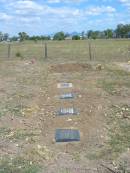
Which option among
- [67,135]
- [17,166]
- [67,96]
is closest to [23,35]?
[67,96]

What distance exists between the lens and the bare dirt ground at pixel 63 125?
5.88 metres

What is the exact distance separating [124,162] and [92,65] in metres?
13.5

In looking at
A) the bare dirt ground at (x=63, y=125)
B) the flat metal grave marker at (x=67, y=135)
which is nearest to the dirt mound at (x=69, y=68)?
the bare dirt ground at (x=63, y=125)

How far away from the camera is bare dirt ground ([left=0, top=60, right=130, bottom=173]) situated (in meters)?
5.88

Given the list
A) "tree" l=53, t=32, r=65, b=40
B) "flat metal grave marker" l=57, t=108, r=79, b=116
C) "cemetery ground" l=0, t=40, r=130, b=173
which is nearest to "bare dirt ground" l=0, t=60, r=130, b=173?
"cemetery ground" l=0, t=40, r=130, b=173

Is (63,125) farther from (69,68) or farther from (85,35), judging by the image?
(85,35)

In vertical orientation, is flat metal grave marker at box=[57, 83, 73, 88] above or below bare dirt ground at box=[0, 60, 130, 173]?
above

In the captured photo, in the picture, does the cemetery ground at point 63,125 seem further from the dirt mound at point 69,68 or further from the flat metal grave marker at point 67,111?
the dirt mound at point 69,68

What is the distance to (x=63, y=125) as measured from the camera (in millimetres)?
8031

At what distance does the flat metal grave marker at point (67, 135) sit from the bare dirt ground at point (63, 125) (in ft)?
0.28

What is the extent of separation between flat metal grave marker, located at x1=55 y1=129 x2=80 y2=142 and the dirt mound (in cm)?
1027

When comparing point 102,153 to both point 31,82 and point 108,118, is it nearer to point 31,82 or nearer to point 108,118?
point 108,118

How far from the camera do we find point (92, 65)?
758 inches

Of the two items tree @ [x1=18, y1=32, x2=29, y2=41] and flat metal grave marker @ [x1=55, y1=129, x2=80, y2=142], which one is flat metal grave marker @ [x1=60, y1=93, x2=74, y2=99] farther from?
tree @ [x1=18, y1=32, x2=29, y2=41]
